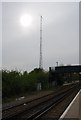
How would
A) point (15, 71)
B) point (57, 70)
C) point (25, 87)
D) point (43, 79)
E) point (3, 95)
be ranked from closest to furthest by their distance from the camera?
point (3, 95)
point (15, 71)
point (25, 87)
point (43, 79)
point (57, 70)

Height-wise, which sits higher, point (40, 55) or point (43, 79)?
point (40, 55)

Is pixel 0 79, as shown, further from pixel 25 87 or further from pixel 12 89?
pixel 25 87

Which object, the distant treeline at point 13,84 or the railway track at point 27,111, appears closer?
the railway track at point 27,111

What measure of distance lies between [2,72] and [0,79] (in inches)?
91.2

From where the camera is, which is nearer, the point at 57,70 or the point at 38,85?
the point at 38,85

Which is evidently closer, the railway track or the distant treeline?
the railway track

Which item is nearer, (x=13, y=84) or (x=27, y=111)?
(x=27, y=111)

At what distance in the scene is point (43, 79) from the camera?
282ft

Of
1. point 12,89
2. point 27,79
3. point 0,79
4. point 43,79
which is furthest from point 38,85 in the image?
point 0,79

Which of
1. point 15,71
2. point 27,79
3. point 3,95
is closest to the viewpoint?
point 3,95

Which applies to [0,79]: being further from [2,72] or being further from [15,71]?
[15,71]

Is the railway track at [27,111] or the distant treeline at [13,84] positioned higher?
the distant treeline at [13,84]

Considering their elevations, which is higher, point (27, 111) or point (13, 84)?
point (13, 84)

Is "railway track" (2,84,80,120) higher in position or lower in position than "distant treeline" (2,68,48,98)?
lower
